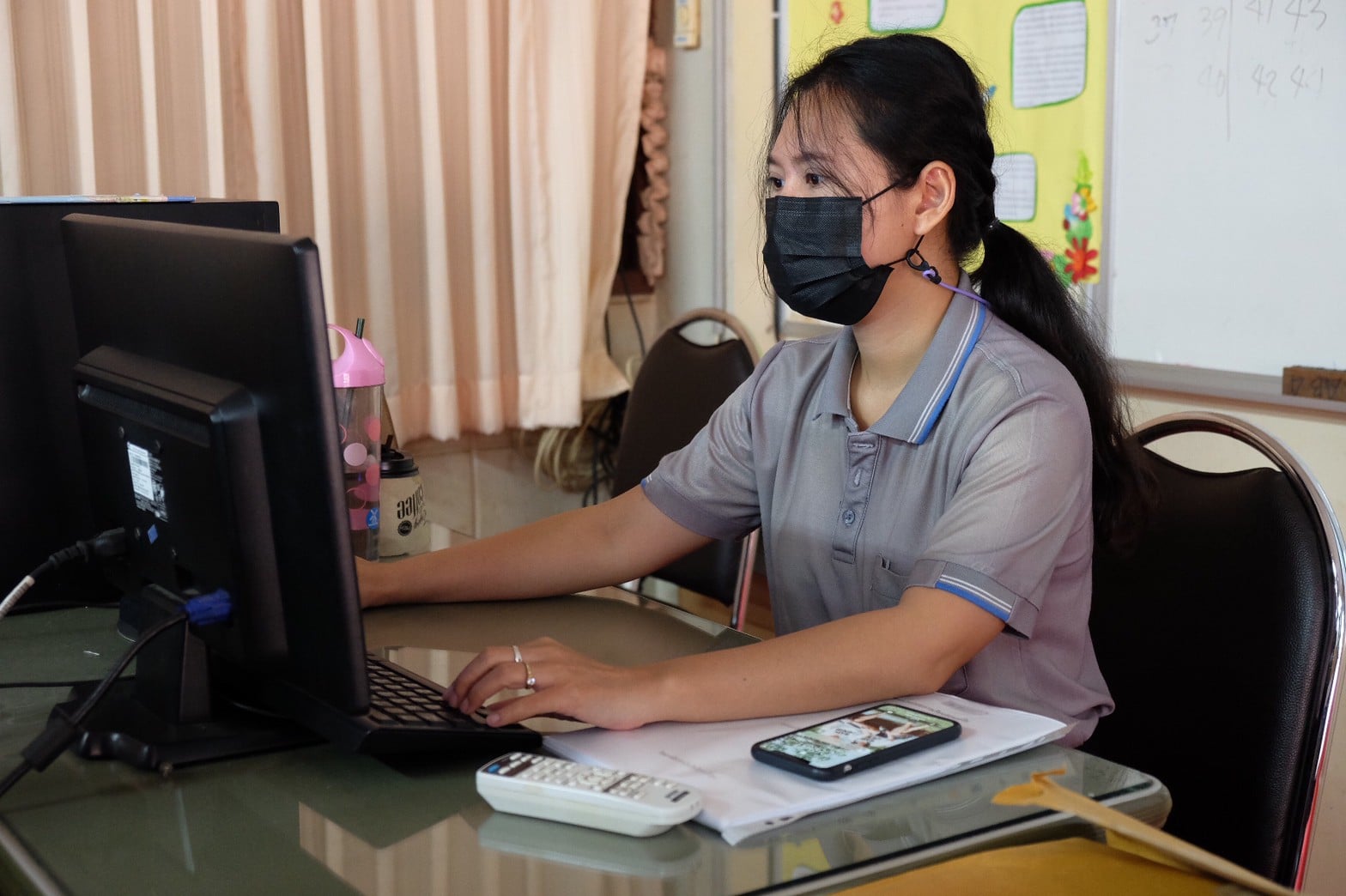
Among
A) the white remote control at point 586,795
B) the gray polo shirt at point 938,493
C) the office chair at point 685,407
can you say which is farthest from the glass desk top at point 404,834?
the office chair at point 685,407

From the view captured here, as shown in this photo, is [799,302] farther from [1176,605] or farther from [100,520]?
[100,520]

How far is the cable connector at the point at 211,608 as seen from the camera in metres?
0.91

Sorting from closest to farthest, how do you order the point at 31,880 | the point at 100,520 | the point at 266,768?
the point at 31,880 → the point at 266,768 → the point at 100,520

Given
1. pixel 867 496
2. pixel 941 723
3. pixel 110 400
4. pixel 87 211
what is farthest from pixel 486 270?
pixel 941 723

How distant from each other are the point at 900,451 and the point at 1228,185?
983 mm

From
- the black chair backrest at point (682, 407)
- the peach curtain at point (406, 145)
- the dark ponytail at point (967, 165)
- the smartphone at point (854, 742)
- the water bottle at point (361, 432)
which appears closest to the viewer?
the smartphone at point (854, 742)

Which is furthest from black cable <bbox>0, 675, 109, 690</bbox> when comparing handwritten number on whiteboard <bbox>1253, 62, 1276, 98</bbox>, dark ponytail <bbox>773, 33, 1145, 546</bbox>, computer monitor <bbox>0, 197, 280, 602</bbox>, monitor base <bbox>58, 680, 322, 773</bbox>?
handwritten number on whiteboard <bbox>1253, 62, 1276, 98</bbox>

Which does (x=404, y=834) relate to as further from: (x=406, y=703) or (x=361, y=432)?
(x=361, y=432)

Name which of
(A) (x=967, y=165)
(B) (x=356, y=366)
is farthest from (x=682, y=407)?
(A) (x=967, y=165)

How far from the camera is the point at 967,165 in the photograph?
1.32 metres

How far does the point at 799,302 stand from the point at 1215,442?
37.4 inches

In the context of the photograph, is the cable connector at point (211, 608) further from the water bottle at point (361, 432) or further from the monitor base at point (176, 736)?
the water bottle at point (361, 432)

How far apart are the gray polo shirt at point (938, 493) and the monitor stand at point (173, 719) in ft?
1.77

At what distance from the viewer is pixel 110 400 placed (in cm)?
100
